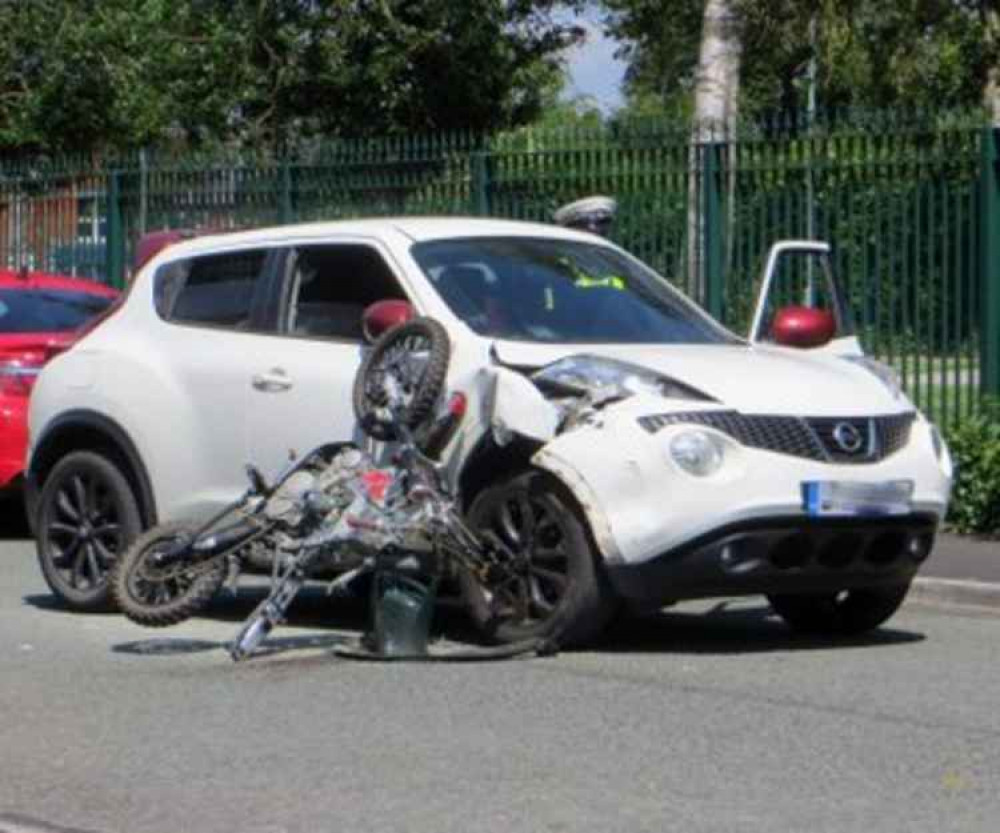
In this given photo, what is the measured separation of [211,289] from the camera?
12.6m

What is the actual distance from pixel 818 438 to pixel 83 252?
13.8m

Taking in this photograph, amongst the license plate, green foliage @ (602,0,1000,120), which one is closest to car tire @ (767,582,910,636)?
the license plate

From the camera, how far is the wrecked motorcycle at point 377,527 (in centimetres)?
1070

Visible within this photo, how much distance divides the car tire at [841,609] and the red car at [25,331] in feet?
17.8

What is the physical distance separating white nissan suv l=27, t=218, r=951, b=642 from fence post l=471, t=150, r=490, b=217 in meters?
5.83

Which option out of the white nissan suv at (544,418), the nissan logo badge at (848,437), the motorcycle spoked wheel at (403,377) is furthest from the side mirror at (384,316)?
the nissan logo badge at (848,437)

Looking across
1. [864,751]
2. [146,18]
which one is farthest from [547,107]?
[864,751]

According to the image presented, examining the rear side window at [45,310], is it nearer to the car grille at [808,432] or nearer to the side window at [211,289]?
the side window at [211,289]

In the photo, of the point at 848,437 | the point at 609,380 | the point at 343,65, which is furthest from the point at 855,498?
the point at 343,65

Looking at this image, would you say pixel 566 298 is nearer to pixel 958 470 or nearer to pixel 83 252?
pixel 958 470

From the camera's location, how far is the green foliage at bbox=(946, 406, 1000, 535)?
51.9 ft

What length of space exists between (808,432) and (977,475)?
5468 mm

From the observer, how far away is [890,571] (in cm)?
1109

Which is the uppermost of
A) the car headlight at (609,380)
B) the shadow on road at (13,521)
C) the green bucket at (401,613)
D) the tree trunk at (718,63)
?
the tree trunk at (718,63)
